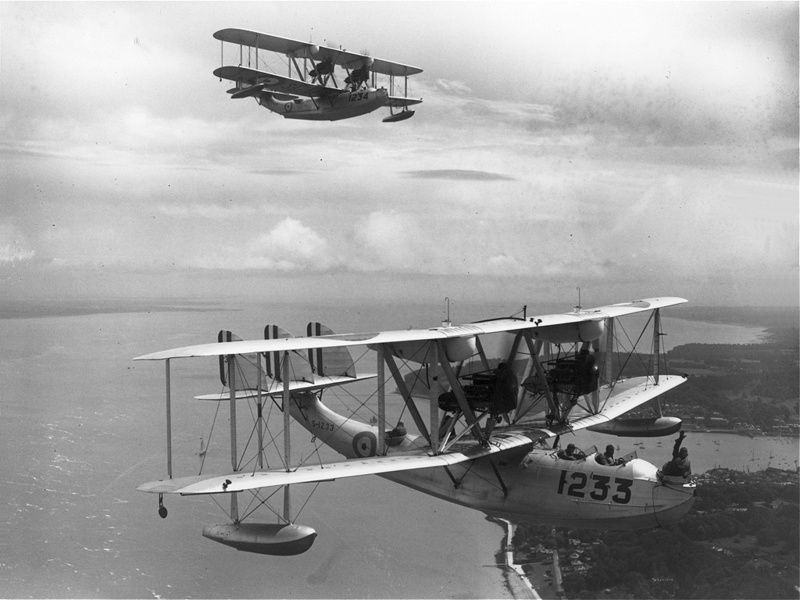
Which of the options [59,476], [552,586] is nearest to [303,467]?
[552,586]

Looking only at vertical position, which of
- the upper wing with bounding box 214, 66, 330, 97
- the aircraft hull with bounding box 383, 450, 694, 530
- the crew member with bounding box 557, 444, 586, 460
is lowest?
the aircraft hull with bounding box 383, 450, 694, 530

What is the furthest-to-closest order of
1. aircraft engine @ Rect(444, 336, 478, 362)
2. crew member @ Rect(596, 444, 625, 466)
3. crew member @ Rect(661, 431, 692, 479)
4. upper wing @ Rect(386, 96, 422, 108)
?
upper wing @ Rect(386, 96, 422, 108)
crew member @ Rect(596, 444, 625, 466)
aircraft engine @ Rect(444, 336, 478, 362)
crew member @ Rect(661, 431, 692, 479)

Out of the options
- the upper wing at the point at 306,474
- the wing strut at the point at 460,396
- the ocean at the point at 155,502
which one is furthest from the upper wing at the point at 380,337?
the ocean at the point at 155,502

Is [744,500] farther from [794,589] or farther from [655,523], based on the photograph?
[655,523]

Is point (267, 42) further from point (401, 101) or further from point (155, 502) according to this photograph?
point (155, 502)

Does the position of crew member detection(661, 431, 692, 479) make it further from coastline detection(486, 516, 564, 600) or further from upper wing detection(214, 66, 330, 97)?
coastline detection(486, 516, 564, 600)

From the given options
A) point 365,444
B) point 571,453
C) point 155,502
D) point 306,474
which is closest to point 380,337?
point 306,474

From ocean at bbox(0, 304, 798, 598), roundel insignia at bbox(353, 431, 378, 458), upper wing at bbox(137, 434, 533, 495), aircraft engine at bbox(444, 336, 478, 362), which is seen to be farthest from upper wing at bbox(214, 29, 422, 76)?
ocean at bbox(0, 304, 798, 598)
